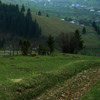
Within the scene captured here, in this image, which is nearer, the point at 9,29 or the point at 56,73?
the point at 56,73

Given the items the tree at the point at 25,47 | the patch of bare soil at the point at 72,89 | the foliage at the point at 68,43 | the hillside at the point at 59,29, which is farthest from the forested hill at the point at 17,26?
the patch of bare soil at the point at 72,89

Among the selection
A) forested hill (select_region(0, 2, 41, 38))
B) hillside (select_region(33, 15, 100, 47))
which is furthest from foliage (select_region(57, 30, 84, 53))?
hillside (select_region(33, 15, 100, 47))

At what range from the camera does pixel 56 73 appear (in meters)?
23.7

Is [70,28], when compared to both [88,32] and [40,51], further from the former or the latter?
[40,51]

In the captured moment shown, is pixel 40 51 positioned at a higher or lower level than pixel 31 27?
lower

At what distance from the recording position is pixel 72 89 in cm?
1944

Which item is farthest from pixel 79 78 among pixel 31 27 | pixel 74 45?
pixel 31 27

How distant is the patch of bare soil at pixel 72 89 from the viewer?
17.4m

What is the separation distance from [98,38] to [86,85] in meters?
155

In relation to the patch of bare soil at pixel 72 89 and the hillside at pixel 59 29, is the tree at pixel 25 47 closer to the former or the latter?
the patch of bare soil at pixel 72 89

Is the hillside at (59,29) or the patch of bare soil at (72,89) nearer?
the patch of bare soil at (72,89)

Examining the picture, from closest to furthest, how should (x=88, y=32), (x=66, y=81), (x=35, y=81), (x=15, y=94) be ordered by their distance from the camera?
(x=15, y=94) → (x=35, y=81) → (x=66, y=81) → (x=88, y=32)

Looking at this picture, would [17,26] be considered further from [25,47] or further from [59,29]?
[25,47]

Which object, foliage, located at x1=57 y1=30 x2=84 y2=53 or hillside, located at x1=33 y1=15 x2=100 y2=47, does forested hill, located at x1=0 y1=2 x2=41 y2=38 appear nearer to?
hillside, located at x1=33 y1=15 x2=100 y2=47
